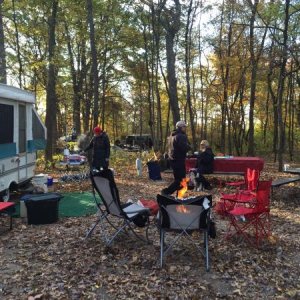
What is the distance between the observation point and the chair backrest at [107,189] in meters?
5.05

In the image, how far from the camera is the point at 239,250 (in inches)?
192

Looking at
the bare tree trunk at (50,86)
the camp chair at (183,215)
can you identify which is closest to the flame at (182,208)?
the camp chair at (183,215)

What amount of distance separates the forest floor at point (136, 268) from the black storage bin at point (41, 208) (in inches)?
9.7

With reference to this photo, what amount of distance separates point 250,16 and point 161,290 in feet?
47.3

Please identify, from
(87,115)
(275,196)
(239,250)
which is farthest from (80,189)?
(87,115)

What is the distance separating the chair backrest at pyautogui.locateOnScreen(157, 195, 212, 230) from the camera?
4.44 m

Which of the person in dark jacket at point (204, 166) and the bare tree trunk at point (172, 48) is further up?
the bare tree trunk at point (172, 48)

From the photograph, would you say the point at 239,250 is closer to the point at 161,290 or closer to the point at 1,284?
the point at 161,290

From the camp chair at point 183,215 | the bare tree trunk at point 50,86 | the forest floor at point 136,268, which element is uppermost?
the bare tree trunk at point 50,86

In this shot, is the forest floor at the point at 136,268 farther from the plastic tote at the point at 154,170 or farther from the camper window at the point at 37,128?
the plastic tote at the point at 154,170

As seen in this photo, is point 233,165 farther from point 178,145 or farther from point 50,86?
point 50,86

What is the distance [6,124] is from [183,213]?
428cm

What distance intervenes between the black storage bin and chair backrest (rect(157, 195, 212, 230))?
2382 mm

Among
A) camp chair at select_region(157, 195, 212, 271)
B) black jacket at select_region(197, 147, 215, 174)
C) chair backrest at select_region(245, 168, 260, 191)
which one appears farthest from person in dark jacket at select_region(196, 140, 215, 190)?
camp chair at select_region(157, 195, 212, 271)
